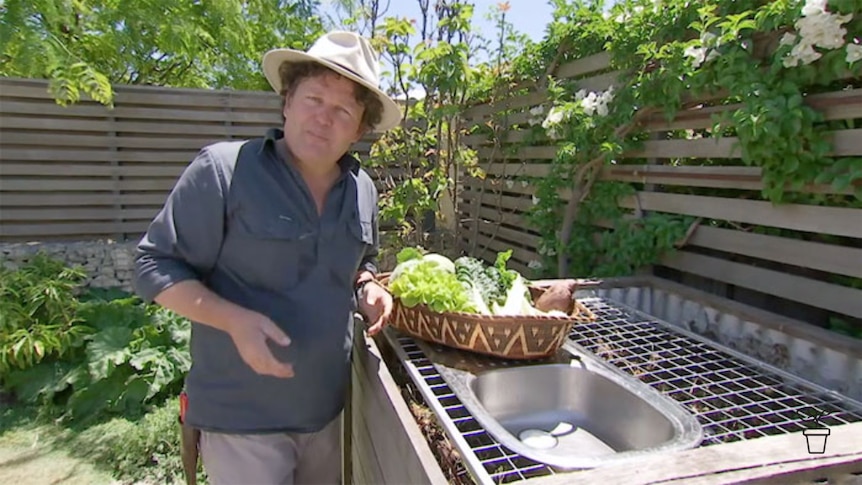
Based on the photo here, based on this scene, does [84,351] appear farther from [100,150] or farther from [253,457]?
[253,457]

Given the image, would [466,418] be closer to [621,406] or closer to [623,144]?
[621,406]

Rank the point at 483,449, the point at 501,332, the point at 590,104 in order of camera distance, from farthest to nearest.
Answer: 1. the point at 590,104
2. the point at 501,332
3. the point at 483,449

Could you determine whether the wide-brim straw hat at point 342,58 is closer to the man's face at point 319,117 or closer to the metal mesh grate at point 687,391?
the man's face at point 319,117

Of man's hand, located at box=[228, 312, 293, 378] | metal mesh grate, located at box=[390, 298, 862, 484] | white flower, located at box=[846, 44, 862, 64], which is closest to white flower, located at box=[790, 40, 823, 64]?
white flower, located at box=[846, 44, 862, 64]

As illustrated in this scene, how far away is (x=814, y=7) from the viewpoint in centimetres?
157

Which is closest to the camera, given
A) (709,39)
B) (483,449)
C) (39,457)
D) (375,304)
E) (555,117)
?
(483,449)

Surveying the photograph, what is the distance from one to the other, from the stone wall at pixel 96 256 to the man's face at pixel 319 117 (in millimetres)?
3882

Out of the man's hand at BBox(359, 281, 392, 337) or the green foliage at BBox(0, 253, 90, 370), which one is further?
the green foliage at BBox(0, 253, 90, 370)

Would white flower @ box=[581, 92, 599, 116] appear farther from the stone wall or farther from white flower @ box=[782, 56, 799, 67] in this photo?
the stone wall

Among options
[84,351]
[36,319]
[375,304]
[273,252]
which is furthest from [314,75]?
[36,319]

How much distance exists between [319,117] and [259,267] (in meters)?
0.41

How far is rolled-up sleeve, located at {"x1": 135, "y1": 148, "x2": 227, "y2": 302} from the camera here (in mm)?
1153

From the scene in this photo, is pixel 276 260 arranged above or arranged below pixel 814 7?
below

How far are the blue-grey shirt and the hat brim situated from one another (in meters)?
0.20
